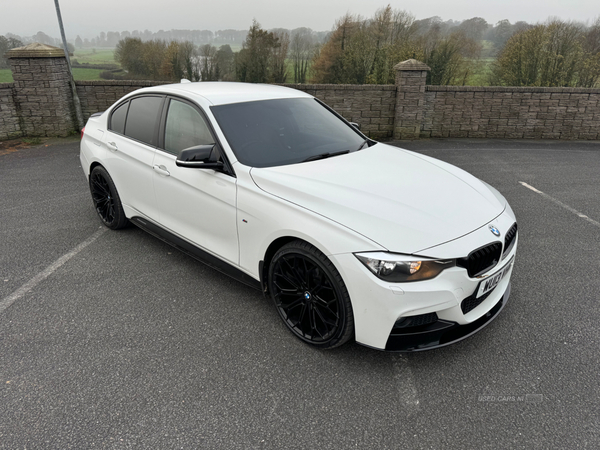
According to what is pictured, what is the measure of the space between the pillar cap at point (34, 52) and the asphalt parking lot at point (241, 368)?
688 centimetres

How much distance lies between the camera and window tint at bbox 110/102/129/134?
14.1 feet

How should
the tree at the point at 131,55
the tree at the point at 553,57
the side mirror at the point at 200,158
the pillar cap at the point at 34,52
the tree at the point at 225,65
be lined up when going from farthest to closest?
the tree at the point at 131,55
the tree at the point at 225,65
the tree at the point at 553,57
the pillar cap at the point at 34,52
the side mirror at the point at 200,158

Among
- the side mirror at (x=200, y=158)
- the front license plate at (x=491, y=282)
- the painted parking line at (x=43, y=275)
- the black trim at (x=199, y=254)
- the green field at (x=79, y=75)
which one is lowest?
the green field at (x=79, y=75)

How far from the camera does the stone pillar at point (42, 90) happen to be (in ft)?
30.6

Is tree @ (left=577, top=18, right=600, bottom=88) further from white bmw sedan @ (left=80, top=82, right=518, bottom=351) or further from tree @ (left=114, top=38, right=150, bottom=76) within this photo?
tree @ (left=114, top=38, right=150, bottom=76)

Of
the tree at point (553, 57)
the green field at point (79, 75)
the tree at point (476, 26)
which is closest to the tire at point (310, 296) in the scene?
the tree at point (553, 57)

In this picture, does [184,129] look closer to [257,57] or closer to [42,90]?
[42,90]

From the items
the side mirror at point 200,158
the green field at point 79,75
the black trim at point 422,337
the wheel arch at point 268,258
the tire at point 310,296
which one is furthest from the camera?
the green field at point 79,75

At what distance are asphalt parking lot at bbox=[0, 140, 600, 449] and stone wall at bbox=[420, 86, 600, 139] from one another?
6989 mm

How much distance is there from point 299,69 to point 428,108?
47090mm

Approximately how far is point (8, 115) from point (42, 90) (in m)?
0.96

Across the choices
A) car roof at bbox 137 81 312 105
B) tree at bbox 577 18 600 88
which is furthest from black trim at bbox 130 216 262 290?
tree at bbox 577 18 600 88

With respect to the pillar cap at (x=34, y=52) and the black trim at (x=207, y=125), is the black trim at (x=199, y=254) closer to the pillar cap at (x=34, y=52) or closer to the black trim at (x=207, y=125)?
the black trim at (x=207, y=125)

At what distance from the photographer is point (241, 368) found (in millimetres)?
2725
